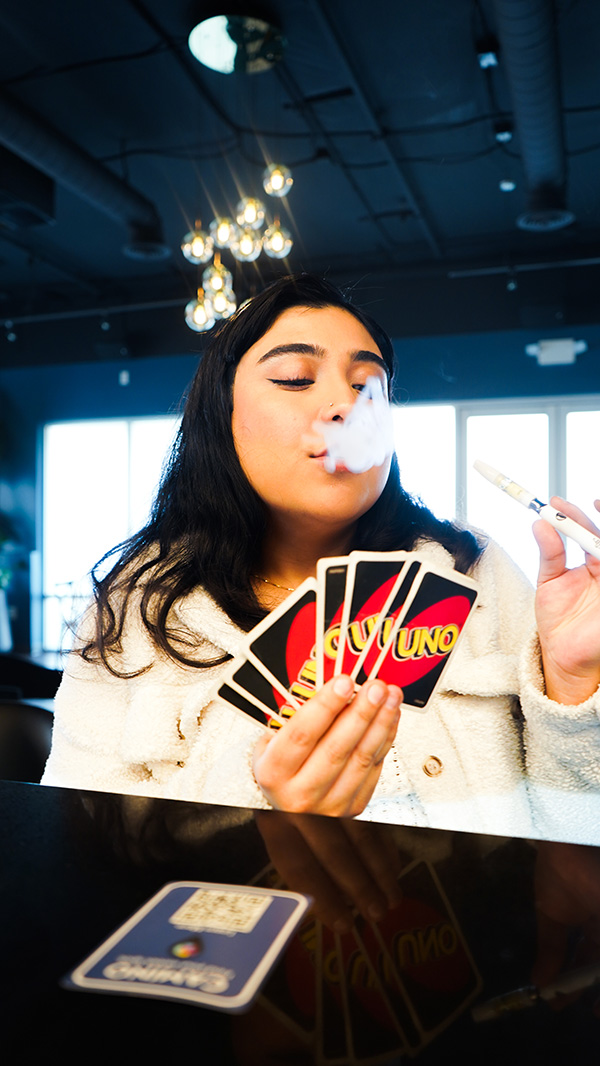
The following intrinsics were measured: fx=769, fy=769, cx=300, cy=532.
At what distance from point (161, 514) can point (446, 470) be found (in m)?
6.29

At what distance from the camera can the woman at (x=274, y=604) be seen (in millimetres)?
994

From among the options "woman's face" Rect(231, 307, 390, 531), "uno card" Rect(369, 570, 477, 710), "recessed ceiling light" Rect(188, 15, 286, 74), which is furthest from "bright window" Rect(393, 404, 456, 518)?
"uno card" Rect(369, 570, 477, 710)

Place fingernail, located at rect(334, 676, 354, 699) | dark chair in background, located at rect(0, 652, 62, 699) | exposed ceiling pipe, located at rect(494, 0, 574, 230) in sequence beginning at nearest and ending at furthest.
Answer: fingernail, located at rect(334, 676, 354, 699), dark chair in background, located at rect(0, 652, 62, 699), exposed ceiling pipe, located at rect(494, 0, 574, 230)

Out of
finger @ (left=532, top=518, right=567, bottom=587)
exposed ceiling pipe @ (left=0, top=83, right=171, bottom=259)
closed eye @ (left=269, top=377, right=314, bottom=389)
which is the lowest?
finger @ (left=532, top=518, right=567, bottom=587)

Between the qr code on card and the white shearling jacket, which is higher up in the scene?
the qr code on card

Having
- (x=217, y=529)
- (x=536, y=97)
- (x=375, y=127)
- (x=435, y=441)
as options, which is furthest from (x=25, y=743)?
(x=435, y=441)

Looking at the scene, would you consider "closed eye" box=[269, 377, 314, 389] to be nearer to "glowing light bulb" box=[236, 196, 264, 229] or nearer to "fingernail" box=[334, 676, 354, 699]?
"fingernail" box=[334, 676, 354, 699]

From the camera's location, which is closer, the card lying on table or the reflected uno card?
the reflected uno card

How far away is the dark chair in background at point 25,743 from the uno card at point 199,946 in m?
1.21

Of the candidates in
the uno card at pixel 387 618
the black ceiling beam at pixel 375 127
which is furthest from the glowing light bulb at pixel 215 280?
the uno card at pixel 387 618

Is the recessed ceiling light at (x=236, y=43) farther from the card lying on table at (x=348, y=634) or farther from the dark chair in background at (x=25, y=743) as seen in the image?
the card lying on table at (x=348, y=634)

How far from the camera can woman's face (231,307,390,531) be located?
106 centimetres

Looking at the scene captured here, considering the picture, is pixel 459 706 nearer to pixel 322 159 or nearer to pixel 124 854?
pixel 124 854

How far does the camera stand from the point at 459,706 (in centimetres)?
114
